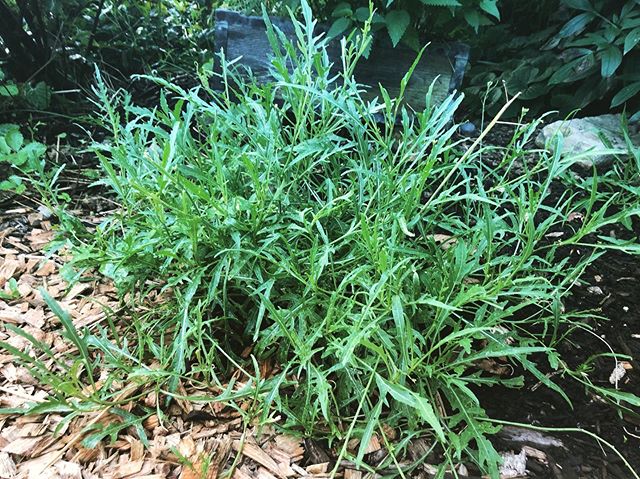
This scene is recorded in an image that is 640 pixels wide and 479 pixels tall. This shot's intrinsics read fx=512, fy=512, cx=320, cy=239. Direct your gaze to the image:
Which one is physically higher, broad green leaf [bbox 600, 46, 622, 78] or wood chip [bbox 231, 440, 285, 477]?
broad green leaf [bbox 600, 46, 622, 78]

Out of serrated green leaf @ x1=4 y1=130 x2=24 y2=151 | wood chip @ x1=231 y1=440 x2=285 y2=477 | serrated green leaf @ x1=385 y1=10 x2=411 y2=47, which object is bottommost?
wood chip @ x1=231 y1=440 x2=285 y2=477

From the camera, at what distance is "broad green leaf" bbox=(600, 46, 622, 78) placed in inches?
76.7

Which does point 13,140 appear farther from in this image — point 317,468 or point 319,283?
point 317,468

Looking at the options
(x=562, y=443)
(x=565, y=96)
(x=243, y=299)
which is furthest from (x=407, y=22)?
(x=562, y=443)

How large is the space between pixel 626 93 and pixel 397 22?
95 cm

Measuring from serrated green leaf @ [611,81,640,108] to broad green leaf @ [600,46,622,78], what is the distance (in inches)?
3.4

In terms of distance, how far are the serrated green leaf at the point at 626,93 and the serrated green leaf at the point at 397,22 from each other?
2.89 feet

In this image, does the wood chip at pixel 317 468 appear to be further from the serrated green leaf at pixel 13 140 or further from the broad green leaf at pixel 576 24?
the broad green leaf at pixel 576 24

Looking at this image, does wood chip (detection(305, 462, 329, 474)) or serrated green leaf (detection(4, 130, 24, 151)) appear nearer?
wood chip (detection(305, 462, 329, 474))

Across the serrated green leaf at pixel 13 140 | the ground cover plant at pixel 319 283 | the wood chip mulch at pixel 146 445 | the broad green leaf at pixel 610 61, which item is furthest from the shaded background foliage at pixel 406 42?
the wood chip mulch at pixel 146 445

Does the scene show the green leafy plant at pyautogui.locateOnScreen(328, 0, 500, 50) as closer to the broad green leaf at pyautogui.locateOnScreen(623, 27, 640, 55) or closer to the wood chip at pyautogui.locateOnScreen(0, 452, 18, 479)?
the broad green leaf at pyautogui.locateOnScreen(623, 27, 640, 55)

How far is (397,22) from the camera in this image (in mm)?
1859

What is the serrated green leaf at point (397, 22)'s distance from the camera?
184 cm

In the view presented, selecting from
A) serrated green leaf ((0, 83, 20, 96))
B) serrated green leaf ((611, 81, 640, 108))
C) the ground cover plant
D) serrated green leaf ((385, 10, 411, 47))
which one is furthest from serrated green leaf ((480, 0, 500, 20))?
serrated green leaf ((0, 83, 20, 96))
